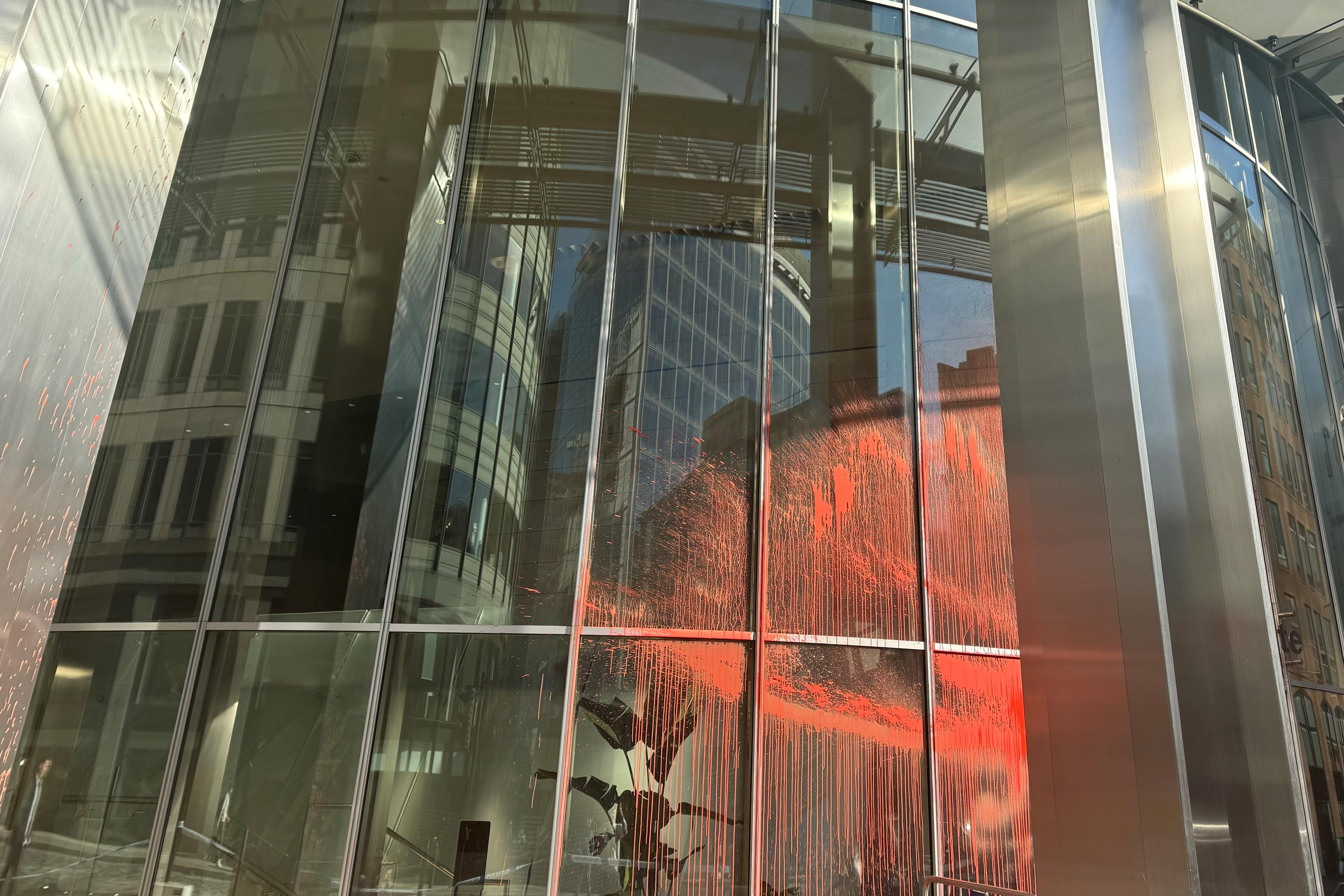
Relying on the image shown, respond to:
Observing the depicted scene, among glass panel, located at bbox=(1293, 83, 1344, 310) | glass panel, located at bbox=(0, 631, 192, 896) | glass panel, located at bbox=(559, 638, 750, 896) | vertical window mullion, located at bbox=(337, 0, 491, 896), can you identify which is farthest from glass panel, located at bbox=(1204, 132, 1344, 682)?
glass panel, located at bbox=(0, 631, 192, 896)

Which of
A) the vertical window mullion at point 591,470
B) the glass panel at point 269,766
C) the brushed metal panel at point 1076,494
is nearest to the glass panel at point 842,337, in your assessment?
the vertical window mullion at point 591,470

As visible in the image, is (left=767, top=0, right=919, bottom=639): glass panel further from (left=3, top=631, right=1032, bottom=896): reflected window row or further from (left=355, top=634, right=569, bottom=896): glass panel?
(left=355, top=634, right=569, bottom=896): glass panel

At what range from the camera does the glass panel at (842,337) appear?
22.0 ft

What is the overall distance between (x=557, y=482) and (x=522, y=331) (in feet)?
4.66

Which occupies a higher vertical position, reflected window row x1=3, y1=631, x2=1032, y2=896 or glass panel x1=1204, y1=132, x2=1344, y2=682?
glass panel x1=1204, y1=132, x2=1344, y2=682

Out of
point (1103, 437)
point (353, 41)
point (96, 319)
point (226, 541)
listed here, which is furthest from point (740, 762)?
point (353, 41)

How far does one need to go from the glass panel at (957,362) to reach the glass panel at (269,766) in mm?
4887

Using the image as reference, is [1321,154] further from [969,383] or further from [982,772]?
[982,772]

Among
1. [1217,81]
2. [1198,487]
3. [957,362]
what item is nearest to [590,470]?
[957,362]

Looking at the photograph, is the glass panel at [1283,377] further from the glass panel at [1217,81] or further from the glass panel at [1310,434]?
the glass panel at [1217,81]

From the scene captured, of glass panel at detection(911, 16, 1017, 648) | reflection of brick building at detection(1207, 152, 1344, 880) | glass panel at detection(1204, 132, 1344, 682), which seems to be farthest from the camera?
glass panel at detection(911, 16, 1017, 648)

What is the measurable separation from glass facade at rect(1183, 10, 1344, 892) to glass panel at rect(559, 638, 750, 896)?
3.84 meters

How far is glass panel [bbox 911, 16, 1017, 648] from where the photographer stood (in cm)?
695

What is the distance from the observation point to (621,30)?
7.66 m
